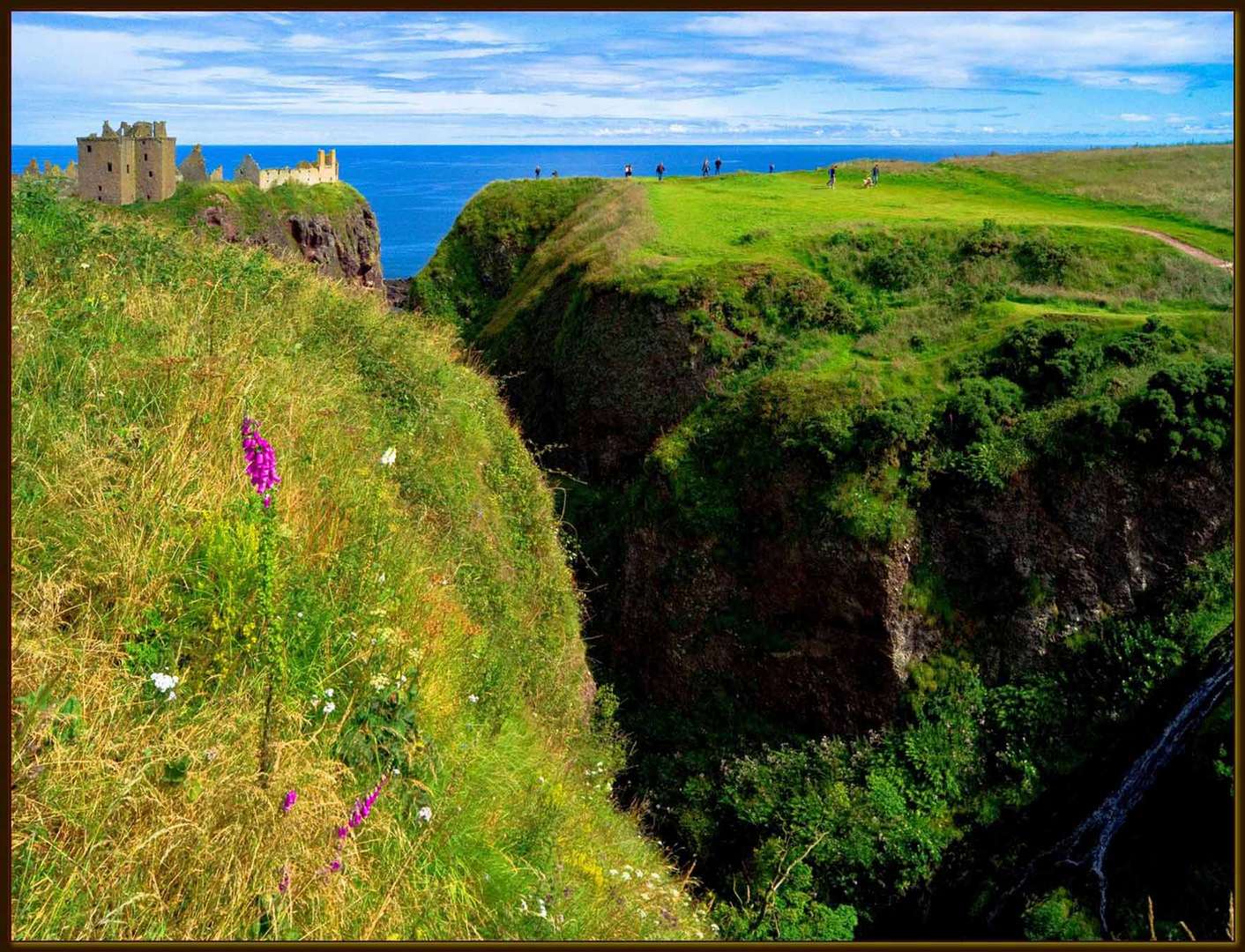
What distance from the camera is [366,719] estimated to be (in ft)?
17.4

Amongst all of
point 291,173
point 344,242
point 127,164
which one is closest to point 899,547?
point 127,164

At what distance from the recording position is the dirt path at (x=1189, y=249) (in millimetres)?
29847

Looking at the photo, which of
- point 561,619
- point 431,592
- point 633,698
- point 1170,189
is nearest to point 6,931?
point 431,592

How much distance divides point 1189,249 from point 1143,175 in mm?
13984

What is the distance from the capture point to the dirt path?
2985 cm

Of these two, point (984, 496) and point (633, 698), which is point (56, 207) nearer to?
point (633, 698)

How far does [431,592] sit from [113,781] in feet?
12.3

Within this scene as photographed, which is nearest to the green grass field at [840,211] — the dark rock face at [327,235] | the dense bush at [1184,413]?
the dense bush at [1184,413]

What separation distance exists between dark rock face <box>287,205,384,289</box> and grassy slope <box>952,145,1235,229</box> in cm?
4464

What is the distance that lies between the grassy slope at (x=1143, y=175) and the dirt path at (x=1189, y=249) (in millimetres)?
3554

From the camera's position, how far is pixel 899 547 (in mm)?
22609

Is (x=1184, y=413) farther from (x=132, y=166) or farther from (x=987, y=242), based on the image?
(x=132, y=166)

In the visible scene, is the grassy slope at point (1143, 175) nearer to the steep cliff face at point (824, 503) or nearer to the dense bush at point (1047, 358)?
the steep cliff face at point (824, 503)

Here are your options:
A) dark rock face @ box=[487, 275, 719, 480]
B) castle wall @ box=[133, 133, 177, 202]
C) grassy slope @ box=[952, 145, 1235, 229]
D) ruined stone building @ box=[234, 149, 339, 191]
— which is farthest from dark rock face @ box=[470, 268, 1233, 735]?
ruined stone building @ box=[234, 149, 339, 191]
